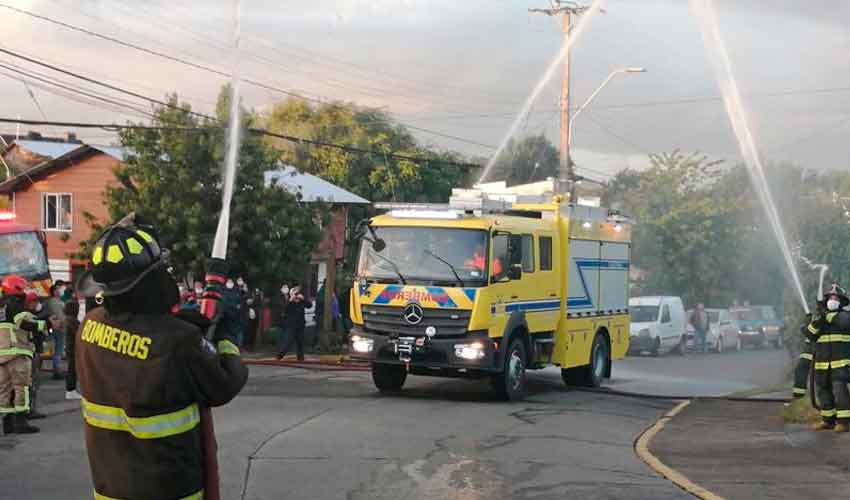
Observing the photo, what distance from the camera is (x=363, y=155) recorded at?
5138 centimetres

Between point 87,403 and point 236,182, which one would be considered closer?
point 87,403

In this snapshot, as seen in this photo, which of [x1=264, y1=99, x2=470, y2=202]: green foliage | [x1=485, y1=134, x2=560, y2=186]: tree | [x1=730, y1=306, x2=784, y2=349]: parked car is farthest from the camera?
[x1=485, y1=134, x2=560, y2=186]: tree

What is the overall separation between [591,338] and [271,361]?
6446 mm

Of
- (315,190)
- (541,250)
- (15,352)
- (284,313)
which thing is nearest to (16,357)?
(15,352)

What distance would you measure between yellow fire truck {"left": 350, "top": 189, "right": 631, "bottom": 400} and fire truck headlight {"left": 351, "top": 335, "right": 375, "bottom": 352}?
1 cm

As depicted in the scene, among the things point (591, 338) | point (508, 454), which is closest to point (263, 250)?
point (591, 338)

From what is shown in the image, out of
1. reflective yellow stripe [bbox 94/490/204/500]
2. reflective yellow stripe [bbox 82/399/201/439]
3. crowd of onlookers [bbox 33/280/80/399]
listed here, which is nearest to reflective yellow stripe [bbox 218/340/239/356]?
reflective yellow stripe [bbox 82/399/201/439]

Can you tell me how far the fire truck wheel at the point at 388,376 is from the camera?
54.5ft

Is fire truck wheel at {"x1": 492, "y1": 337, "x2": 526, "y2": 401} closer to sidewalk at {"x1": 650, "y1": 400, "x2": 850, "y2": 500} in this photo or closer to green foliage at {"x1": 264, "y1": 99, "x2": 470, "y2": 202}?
sidewalk at {"x1": 650, "y1": 400, "x2": 850, "y2": 500}

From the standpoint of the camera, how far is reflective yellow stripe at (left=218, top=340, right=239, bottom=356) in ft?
14.7

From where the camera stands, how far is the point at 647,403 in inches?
670

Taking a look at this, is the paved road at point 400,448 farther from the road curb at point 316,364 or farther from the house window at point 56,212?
the house window at point 56,212

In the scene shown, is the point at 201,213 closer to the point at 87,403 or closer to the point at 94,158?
the point at 94,158

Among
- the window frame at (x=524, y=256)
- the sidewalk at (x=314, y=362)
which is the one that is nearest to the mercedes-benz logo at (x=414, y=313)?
the window frame at (x=524, y=256)
